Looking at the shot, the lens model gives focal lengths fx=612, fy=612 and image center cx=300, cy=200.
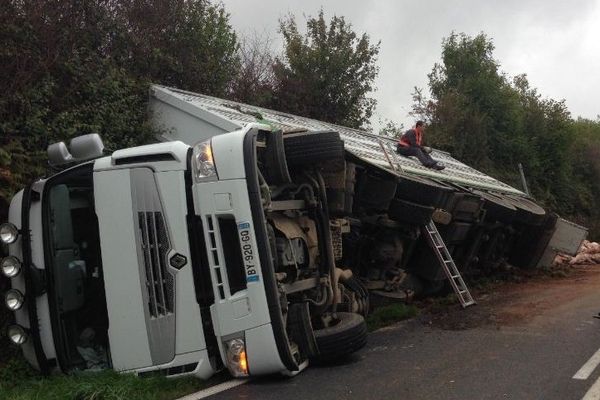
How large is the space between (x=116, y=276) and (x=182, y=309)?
549 mm

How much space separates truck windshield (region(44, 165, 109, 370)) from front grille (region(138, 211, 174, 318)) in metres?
0.49

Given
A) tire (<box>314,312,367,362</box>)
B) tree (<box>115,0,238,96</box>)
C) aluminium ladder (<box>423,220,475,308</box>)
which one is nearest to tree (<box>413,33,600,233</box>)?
tree (<box>115,0,238,96</box>)

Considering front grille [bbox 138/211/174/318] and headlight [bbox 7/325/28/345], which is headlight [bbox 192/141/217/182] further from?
headlight [bbox 7/325/28/345]

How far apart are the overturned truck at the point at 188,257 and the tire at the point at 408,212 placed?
122 centimetres

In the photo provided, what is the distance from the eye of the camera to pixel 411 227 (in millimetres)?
7051

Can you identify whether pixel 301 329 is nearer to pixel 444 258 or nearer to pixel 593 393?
pixel 593 393

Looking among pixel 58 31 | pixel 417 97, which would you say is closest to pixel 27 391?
pixel 58 31

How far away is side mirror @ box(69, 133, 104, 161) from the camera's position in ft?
16.7

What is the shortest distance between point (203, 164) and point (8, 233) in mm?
1667

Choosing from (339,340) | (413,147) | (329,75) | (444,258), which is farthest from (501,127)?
(339,340)

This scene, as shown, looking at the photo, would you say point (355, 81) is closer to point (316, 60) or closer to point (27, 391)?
point (316, 60)

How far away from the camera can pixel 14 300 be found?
14.8 ft

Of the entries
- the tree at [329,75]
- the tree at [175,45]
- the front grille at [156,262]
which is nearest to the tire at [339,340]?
the front grille at [156,262]

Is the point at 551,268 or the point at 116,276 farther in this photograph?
the point at 551,268
